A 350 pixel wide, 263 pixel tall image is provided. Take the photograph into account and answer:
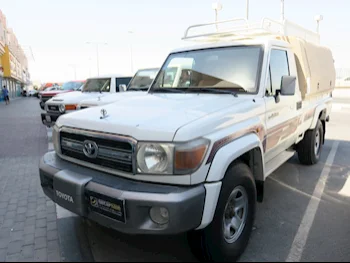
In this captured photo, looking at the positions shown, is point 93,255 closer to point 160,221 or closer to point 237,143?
point 160,221

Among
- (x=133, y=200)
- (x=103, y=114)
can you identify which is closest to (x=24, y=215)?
(x=103, y=114)

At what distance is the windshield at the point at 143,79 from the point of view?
857 cm

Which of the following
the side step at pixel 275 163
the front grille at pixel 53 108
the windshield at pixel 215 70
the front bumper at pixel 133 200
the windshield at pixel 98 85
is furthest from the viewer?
the windshield at pixel 98 85

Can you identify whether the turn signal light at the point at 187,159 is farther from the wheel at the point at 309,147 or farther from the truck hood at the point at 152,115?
the wheel at the point at 309,147

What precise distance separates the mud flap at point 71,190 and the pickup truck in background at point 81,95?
473 centimetres

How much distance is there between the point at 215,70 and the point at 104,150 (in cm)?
185

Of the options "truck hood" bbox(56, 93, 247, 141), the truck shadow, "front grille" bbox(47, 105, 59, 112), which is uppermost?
"truck hood" bbox(56, 93, 247, 141)

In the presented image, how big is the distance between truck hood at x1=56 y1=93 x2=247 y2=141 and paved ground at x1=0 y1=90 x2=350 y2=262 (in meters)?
1.20

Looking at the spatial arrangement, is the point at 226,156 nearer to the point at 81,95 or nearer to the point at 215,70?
the point at 215,70

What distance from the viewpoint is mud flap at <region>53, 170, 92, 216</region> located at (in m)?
2.55

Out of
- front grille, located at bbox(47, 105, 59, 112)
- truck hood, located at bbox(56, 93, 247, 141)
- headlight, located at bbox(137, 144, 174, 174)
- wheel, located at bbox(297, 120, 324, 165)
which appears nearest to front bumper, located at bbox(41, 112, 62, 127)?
front grille, located at bbox(47, 105, 59, 112)

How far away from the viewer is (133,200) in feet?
7.43

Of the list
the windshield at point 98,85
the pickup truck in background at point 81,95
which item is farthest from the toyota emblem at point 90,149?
the windshield at point 98,85

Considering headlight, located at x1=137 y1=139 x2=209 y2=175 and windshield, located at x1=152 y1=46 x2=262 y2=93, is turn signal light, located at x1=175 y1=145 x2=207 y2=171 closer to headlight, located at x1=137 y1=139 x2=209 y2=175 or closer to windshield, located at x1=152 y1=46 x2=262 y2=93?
headlight, located at x1=137 y1=139 x2=209 y2=175
